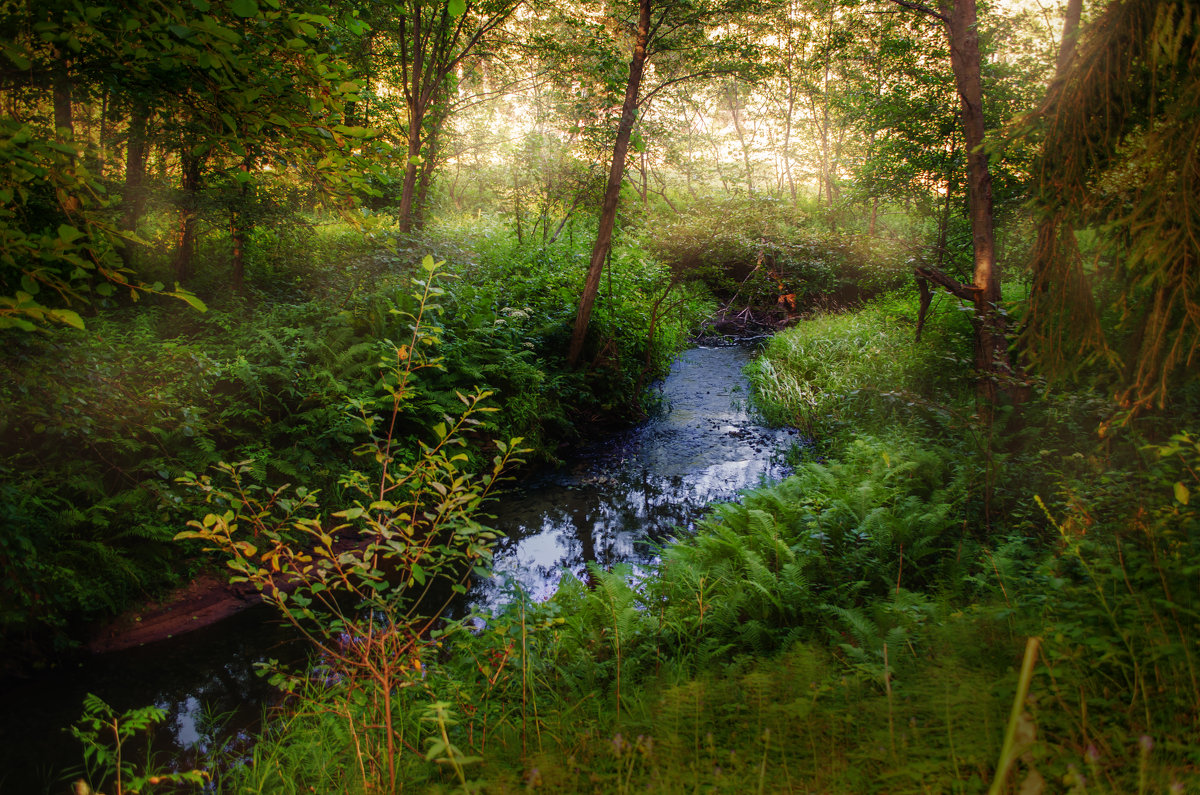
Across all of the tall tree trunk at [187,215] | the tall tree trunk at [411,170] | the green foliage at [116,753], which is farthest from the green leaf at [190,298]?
the tall tree trunk at [411,170]

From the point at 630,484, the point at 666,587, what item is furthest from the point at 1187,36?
the point at 630,484

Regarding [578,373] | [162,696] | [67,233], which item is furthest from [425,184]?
[67,233]

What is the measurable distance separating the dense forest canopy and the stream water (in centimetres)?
52

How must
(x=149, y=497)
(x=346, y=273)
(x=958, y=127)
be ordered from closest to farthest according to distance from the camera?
(x=149, y=497) < (x=346, y=273) < (x=958, y=127)

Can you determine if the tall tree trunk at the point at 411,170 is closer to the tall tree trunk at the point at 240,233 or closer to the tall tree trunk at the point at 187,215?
the tall tree trunk at the point at 240,233

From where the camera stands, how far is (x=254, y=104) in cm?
244

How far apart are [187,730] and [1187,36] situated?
7.30 meters

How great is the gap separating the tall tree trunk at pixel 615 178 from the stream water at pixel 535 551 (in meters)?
1.96

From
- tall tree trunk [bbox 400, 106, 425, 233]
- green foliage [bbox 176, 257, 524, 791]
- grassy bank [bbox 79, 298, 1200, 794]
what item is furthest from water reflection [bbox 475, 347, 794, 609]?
tall tree trunk [bbox 400, 106, 425, 233]

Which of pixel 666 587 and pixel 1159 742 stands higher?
pixel 1159 742

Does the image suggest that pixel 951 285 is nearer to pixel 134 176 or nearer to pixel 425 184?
pixel 425 184

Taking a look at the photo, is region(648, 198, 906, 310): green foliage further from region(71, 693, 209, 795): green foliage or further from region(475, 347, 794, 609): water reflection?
region(71, 693, 209, 795): green foliage

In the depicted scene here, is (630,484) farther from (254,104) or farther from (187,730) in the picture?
(254,104)

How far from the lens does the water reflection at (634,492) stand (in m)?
6.16
